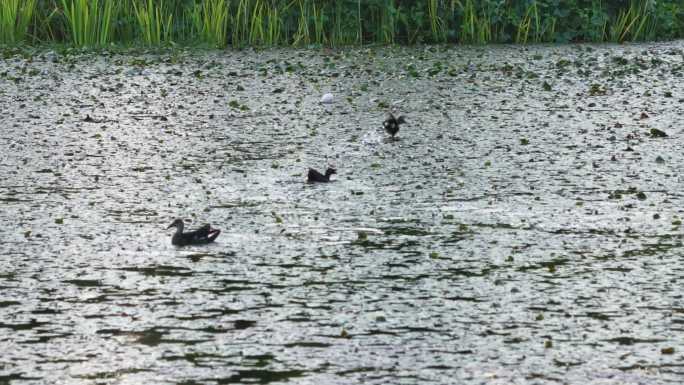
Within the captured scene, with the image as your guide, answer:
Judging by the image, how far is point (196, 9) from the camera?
17.4m

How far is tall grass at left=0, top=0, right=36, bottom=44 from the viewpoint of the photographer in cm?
1761

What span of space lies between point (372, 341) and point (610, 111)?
6.92m

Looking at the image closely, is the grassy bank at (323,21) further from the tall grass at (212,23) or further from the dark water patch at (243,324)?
the dark water patch at (243,324)

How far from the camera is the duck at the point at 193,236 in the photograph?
6188 millimetres

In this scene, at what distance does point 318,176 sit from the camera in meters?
7.84

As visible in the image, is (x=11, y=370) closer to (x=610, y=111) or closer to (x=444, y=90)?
(x=610, y=111)

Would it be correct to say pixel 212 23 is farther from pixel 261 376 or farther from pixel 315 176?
pixel 261 376

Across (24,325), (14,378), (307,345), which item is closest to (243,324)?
(307,345)

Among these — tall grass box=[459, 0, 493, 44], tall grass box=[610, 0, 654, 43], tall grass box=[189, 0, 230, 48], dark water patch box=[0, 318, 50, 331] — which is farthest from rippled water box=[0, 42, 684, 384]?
tall grass box=[610, 0, 654, 43]

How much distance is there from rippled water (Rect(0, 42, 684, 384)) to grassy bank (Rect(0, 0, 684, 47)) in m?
4.77

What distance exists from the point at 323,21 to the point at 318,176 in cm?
1030

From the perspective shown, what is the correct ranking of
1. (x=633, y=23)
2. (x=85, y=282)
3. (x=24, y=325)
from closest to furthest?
(x=24, y=325), (x=85, y=282), (x=633, y=23)

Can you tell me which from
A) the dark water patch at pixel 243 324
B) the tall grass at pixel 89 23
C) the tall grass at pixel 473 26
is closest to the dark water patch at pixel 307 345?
the dark water patch at pixel 243 324

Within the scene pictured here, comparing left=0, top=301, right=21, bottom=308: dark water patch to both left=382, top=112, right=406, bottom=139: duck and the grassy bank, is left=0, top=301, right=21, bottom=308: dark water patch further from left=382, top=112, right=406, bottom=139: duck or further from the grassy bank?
the grassy bank
